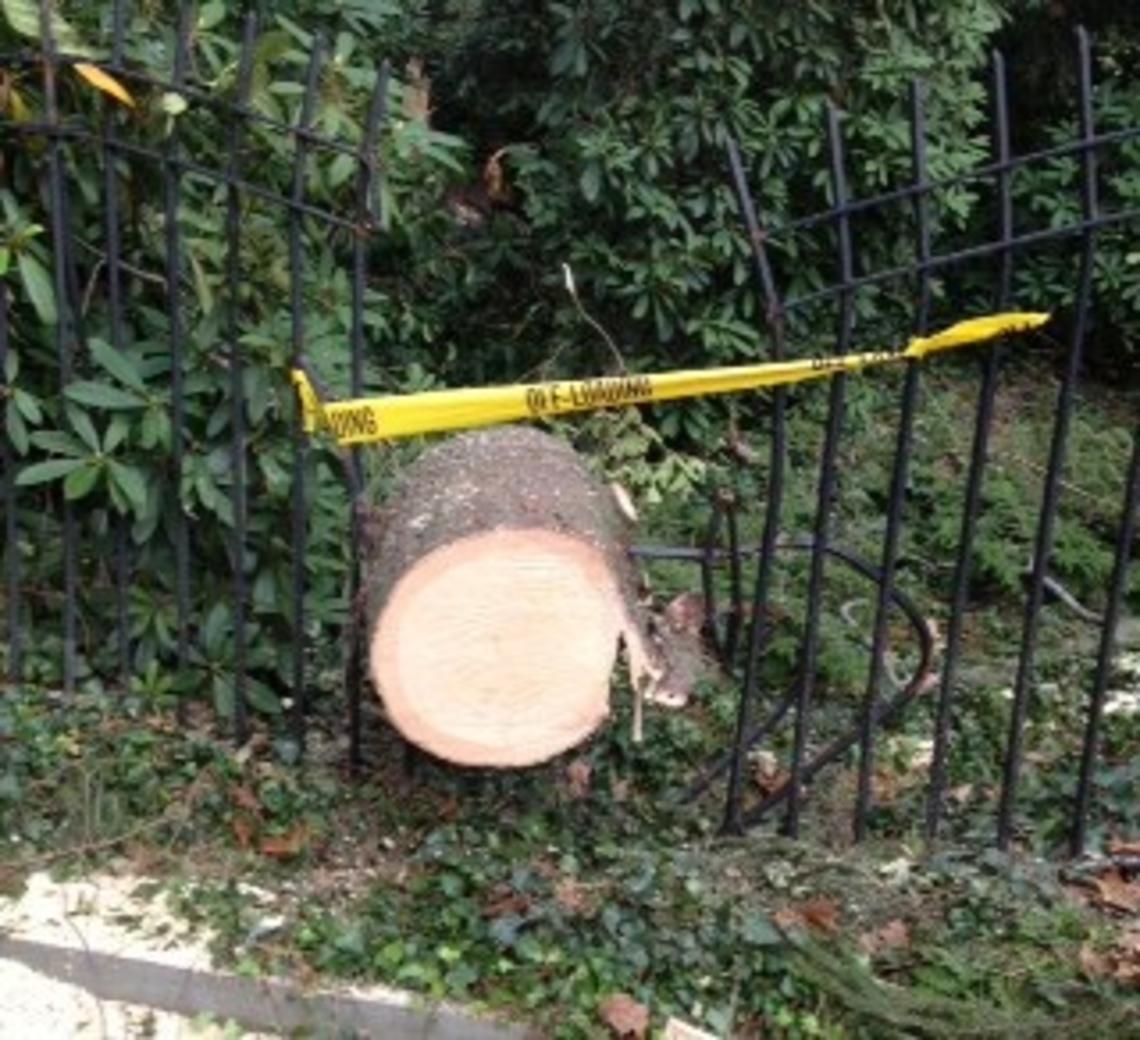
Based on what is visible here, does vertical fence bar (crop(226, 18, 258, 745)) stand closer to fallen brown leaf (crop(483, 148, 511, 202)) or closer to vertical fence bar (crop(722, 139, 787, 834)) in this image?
vertical fence bar (crop(722, 139, 787, 834))

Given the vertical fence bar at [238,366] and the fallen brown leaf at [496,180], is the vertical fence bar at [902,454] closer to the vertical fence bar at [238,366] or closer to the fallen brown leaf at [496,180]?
the vertical fence bar at [238,366]

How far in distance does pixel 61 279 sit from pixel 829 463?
172cm

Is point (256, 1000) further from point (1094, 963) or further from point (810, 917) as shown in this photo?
point (1094, 963)

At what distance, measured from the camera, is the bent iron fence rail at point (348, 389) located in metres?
3.25

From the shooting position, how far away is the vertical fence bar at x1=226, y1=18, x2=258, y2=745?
3.38 m

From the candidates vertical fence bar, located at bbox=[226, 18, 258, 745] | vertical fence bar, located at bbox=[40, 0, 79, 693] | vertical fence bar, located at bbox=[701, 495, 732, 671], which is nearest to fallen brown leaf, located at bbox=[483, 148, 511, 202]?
vertical fence bar, located at bbox=[701, 495, 732, 671]

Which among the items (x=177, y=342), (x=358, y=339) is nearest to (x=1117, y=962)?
(x=358, y=339)

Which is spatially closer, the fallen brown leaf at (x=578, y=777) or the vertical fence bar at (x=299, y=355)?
the vertical fence bar at (x=299, y=355)

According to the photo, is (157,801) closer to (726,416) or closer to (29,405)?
(29,405)

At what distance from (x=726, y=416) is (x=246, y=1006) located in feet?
12.4

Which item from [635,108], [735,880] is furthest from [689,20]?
[735,880]

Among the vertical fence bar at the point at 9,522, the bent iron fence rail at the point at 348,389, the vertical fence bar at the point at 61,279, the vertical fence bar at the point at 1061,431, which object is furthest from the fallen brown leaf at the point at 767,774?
the vertical fence bar at the point at 9,522

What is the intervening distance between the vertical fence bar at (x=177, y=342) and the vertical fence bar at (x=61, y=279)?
219 millimetres

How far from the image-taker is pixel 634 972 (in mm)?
3191
